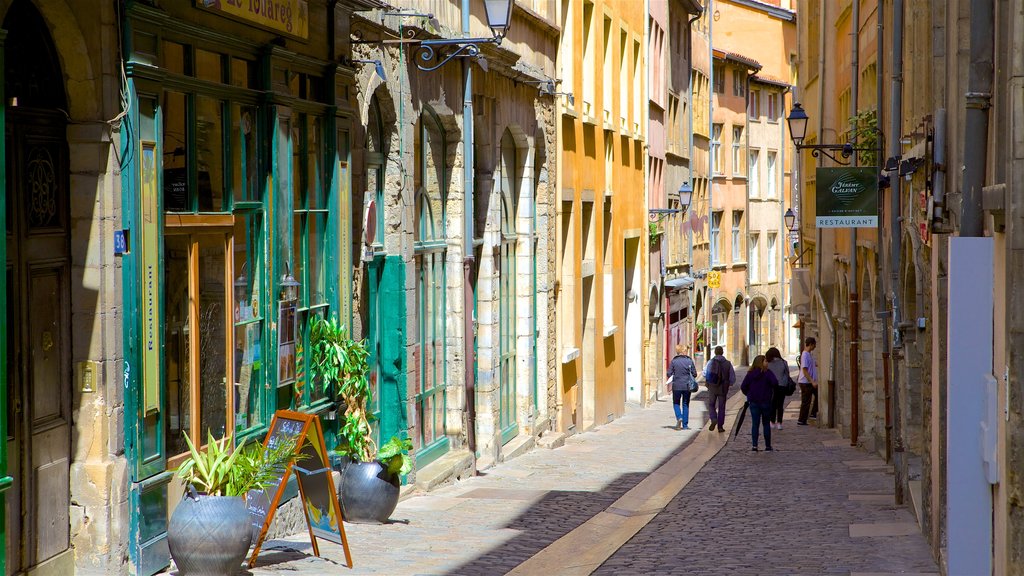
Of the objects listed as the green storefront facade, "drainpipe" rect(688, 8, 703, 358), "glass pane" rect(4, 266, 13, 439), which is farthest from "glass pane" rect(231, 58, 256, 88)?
"drainpipe" rect(688, 8, 703, 358)

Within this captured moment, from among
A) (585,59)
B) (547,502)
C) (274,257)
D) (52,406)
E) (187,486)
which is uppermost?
(585,59)

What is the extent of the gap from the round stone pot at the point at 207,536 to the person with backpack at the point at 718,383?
1606cm

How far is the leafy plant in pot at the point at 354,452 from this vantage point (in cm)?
1202

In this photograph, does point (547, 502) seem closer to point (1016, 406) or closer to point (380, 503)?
point (380, 503)

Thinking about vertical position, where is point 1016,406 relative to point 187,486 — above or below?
Answer: above

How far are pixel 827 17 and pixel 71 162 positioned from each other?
22276 mm

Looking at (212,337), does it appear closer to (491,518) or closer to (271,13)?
(271,13)

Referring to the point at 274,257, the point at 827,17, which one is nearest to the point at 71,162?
the point at 274,257

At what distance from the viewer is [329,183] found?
12344 mm

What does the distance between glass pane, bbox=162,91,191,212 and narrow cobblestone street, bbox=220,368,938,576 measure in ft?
8.21

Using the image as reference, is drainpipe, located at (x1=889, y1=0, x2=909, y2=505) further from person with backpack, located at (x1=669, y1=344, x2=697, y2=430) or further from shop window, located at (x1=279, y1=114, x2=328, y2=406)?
person with backpack, located at (x1=669, y1=344, x2=697, y2=430)

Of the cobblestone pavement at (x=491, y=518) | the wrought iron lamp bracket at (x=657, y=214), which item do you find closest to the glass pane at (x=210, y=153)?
the cobblestone pavement at (x=491, y=518)

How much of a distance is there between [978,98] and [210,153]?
5.11 metres

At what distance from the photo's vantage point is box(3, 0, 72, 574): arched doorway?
791 cm
